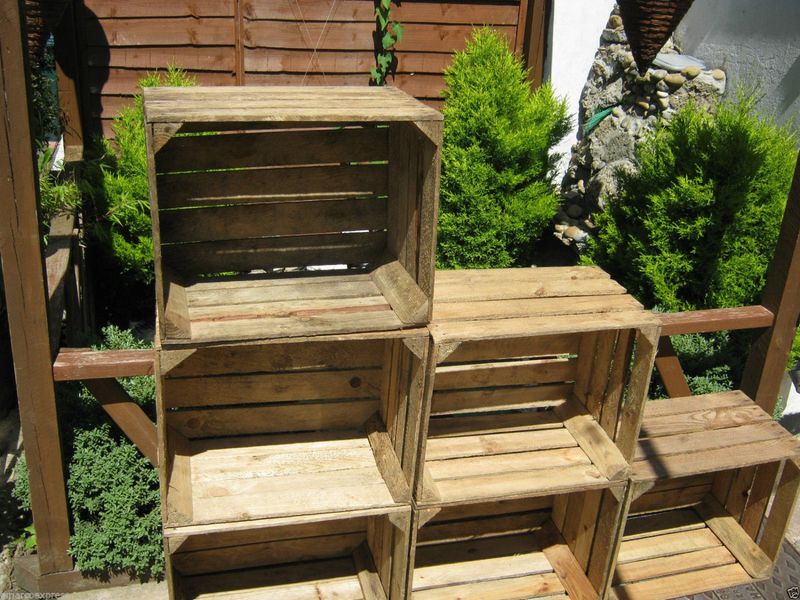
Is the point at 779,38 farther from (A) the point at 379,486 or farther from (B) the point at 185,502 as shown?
(B) the point at 185,502

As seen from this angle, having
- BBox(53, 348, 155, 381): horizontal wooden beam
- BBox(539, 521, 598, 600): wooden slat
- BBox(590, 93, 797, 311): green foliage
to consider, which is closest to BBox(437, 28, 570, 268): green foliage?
BBox(590, 93, 797, 311): green foliage

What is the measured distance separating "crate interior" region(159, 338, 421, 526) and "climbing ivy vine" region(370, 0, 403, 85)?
4.01m

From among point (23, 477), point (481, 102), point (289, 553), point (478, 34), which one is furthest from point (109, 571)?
point (478, 34)

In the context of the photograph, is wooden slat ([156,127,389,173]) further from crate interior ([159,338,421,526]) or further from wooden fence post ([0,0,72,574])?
crate interior ([159,338,421,526])

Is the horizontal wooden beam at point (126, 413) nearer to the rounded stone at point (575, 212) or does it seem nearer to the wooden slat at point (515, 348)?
the wooden slat at point (515, 348)

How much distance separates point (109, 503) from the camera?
4.10 meters

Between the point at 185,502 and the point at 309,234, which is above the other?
the point at 309,234

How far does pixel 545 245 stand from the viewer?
766cm

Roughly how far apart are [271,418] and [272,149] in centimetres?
126

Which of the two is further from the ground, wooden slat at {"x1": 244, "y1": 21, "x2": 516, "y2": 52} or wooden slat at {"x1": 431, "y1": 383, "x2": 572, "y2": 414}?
wooden slat at {"x1": 244, "y1": 21, "x2": 516, "y2": 52}

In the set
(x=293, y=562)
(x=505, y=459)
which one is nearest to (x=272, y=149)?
(x=505, y=459)

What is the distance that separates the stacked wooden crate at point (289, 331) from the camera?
126 inches

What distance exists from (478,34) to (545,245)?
6.55 ft

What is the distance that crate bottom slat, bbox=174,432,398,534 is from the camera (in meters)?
3.44
